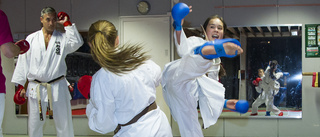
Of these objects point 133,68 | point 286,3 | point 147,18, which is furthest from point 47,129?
point 133,68

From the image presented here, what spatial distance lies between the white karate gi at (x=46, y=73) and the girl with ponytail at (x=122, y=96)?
7.08 feet

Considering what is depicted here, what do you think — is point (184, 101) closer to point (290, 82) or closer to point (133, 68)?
point (133, 68)

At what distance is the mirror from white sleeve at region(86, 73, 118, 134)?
4.24m

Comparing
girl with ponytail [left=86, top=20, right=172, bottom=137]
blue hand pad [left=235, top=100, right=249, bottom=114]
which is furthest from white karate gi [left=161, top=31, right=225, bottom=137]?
girl with ponytail [left=86, top=20, right=172, bottom=137]

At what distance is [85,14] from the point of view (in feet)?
21.1

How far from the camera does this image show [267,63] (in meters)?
5.86

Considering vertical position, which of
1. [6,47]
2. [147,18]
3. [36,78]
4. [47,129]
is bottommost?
[47,129]

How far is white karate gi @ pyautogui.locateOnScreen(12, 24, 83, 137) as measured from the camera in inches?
155

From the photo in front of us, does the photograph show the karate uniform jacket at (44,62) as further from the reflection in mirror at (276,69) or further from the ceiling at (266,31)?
the reflection in mirror at (276,69)

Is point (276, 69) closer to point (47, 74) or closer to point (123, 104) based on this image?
point (47, 74)

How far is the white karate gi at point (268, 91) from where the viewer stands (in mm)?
5820

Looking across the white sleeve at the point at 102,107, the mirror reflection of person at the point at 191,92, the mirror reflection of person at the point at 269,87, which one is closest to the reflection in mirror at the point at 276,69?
the mirror reflection of person at the point at 269,87

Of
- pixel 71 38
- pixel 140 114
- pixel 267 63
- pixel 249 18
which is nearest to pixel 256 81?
pixel 267 63

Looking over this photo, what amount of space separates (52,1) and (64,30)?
9.06 ft
